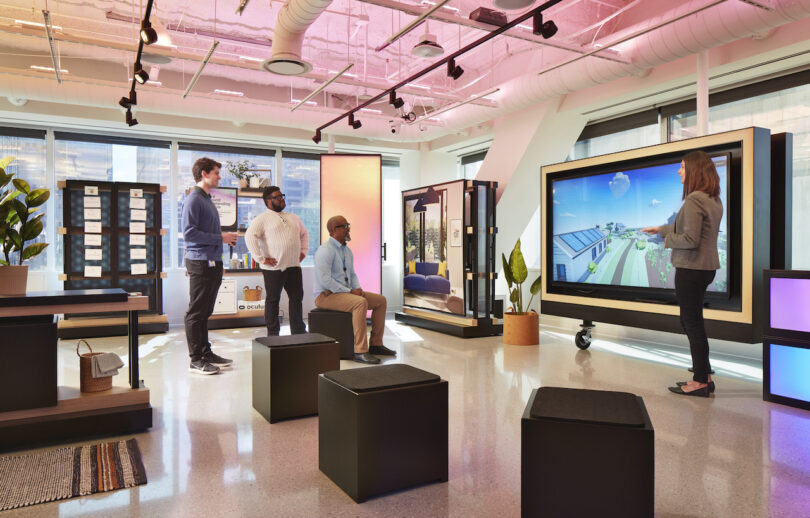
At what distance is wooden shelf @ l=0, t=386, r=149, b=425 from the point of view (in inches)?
111

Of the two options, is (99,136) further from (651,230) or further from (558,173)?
(651,230)

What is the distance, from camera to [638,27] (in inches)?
181

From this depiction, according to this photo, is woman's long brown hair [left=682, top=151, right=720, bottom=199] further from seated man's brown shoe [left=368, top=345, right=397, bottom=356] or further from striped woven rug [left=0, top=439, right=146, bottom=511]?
striped woven rug [left=0, top=439, right=146, bottom=511]

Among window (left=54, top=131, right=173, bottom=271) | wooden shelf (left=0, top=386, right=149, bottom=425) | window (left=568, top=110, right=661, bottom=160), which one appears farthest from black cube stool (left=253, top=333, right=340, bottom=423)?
window (left=54, top=131, right=173, bottom=271)

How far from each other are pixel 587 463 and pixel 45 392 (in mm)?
2719

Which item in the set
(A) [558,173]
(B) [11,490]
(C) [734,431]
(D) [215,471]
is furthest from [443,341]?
(B) [11,490]

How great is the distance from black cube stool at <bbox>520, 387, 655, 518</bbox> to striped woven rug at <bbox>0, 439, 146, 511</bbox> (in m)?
1.72

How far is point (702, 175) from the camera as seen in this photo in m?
3.64

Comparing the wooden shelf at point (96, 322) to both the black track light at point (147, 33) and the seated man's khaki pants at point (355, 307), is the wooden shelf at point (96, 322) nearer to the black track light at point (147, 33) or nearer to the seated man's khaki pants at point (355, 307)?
the seated man's khaki pants at point (355, 307)

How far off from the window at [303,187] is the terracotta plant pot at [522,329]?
4.14 meters

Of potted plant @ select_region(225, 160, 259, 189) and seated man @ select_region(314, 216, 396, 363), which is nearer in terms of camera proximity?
seated man @ select_region(314, 216, 396, 363)

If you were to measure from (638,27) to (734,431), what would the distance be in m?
3.29

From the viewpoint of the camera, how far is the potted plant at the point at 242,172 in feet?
26.2

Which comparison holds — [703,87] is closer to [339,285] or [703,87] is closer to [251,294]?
[339,285]
